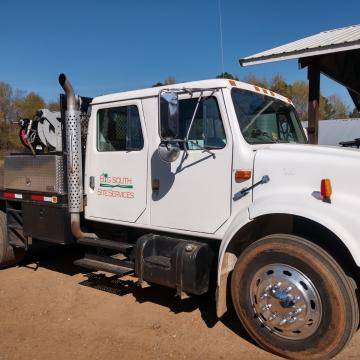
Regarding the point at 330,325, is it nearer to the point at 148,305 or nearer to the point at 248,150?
the point at 248,150

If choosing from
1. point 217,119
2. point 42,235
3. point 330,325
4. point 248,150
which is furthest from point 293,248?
point 42,235

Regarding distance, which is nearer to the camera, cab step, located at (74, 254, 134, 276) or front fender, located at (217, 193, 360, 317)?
front fender, located at (217, 193, 360, 317)

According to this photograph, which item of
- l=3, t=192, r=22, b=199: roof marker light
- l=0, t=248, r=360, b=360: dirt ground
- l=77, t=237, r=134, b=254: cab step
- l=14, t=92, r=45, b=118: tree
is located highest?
l=14, t=92, r=45, b=118: tree

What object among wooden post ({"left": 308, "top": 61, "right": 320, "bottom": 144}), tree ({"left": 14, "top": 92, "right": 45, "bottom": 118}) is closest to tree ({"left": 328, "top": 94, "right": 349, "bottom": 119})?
tree ({"left": 14, "top": 92, "right": 45, "bottom": 118})

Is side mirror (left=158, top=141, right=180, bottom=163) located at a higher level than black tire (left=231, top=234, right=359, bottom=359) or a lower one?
higher

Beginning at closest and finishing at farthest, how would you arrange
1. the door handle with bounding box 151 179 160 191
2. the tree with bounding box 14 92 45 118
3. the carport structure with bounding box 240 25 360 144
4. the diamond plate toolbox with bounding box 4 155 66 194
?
the door handle with bounding box 151 179 160 191
the diamond plate toolbox with bounding box 4 155 66 194
the carport structure with bounding box 240 25 360 144
the tree with bounding box 14 92 45 118

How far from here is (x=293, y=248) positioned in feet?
11.1

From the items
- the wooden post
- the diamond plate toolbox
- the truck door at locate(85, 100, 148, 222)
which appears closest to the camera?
the truck door at locate(85, 100, 148, 222)

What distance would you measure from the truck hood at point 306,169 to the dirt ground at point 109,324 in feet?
4.52

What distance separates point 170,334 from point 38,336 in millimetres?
1237

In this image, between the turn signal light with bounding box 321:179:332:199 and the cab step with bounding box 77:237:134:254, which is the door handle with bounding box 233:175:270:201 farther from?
the cab step with bounding box 77:237:134:254

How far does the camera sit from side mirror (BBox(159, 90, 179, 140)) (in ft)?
12.2

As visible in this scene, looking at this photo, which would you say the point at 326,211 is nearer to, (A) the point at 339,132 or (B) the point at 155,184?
(B) the point at 155,184

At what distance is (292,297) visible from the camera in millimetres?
3422
